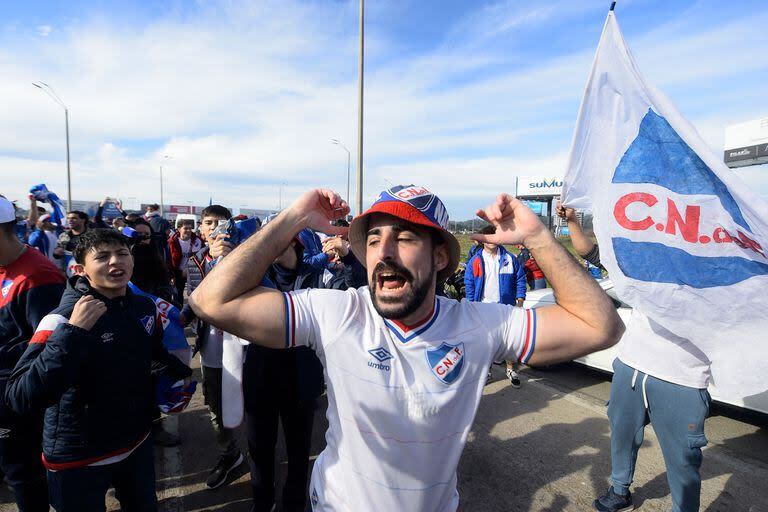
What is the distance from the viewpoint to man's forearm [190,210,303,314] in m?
1.56

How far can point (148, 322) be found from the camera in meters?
2.53

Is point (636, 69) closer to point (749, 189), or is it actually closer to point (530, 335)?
point (749, 189)

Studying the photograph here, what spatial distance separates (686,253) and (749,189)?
0.51 metres

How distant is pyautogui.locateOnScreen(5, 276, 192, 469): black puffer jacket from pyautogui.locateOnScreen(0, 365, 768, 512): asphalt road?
52.6 inches

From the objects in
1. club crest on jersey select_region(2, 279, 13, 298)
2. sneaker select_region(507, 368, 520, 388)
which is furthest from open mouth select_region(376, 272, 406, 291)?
sneaker select_region(507, 368, 520, 388)

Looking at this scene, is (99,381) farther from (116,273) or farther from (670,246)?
(670,246)

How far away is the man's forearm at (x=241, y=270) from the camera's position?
156 cm

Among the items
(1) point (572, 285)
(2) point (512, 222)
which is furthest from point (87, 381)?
(1) point (572, 285)

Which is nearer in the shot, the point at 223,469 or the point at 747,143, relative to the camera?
the point at 223,469

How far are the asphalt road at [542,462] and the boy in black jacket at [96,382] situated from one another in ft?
3.83

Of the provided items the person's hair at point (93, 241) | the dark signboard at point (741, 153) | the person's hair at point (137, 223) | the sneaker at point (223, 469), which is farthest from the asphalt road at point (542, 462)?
the dark signboard at point (741, 153)

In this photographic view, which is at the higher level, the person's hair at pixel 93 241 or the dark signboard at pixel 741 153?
the dark signboard at pixel 741 153

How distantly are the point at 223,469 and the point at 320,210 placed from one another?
2826mm

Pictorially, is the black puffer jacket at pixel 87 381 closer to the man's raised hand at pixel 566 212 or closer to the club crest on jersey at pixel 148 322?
the club crest on jersey at pixel 148 322
